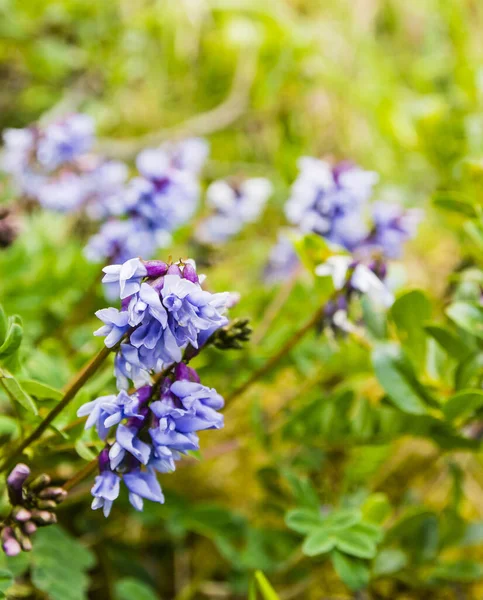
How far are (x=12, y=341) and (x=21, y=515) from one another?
0.24 meters

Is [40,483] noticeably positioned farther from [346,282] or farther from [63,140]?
[63,140]

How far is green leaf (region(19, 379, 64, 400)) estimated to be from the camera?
3.13 ft

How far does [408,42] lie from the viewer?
154 inches

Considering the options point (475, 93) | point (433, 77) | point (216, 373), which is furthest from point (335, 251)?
→ point (433, 77)

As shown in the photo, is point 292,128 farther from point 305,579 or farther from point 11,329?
point 11,329

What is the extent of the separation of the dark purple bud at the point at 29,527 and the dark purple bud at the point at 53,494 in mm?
37

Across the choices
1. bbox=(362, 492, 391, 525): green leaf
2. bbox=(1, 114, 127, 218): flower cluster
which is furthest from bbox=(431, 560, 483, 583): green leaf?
bbox=(1, 114, 127, 218): flower cluster

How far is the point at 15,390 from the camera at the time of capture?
910 millimetres

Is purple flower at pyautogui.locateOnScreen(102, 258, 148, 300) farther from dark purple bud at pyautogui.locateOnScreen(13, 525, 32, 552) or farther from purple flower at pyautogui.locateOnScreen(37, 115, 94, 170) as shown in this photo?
purple flower at pyautogui.locateOnScreen(37, 115, 94, 170)

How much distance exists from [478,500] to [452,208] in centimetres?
100

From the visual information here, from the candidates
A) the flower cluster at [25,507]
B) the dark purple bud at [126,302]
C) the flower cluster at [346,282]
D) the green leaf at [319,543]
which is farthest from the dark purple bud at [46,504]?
the flower cluster at [346,282]

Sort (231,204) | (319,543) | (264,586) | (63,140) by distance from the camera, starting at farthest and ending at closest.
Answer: (231,204)
(63,140)
(319,543)
(264,586)

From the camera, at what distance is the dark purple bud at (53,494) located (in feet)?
2.99

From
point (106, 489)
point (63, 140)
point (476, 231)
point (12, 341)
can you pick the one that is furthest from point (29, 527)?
point (63, 140)
